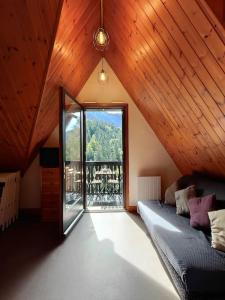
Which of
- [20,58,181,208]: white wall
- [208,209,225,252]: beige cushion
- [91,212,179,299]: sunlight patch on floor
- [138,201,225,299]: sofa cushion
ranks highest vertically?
[20,58,181,208]: white wall

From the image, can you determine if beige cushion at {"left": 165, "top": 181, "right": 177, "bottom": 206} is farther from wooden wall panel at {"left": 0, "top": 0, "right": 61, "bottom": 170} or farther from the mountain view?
wooden wall panel at {"left": 0, "top": 0, "right": 61, "bottom": 170}

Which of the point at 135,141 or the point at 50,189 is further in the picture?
the point at 135,141

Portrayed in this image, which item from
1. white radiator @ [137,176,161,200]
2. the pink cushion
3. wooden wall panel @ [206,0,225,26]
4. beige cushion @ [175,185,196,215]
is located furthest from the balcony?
wooden wall panel @ [206,0,225,26]

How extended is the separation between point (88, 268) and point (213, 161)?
208 cm

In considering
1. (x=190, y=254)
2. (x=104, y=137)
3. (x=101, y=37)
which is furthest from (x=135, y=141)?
(x=190, y=254)

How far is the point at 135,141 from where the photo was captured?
Result: 15.8 ft

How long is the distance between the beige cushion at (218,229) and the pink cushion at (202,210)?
0.27 metres

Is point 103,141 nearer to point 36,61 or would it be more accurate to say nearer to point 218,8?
point 36,61

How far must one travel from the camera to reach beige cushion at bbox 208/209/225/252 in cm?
220

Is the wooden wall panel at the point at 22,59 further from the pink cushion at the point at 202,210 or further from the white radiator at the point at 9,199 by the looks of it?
the pink cushion at the point at 202,210

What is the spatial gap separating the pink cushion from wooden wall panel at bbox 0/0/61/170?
2334mm

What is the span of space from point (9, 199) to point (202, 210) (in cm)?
294

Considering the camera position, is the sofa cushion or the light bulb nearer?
the sofa cushion

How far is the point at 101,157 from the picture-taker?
19.6ft
